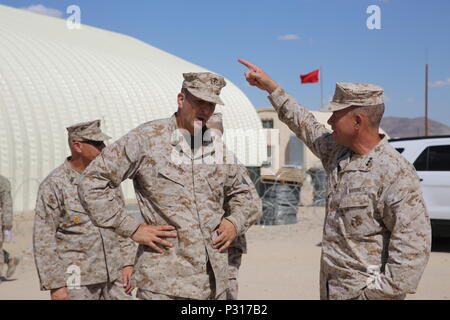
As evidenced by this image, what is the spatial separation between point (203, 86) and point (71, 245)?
6.39ft

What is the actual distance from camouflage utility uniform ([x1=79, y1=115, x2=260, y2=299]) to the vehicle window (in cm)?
736

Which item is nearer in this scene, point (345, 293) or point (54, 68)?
point (345, 293)

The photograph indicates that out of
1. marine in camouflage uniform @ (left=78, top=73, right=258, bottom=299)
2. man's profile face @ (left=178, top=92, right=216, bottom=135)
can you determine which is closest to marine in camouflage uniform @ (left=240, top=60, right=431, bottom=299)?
marine in camouflage uniform @ (left=78, top=73, right=258, bottom=299)

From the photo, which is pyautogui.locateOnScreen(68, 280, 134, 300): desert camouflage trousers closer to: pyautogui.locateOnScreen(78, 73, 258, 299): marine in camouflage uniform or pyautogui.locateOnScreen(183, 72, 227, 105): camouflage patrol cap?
pyautogui.locateOnScreen(78, 73, 258, 299): marine in camouflage uniform

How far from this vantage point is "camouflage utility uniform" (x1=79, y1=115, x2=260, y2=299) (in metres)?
2.72

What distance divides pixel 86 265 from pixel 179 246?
5.04 feet

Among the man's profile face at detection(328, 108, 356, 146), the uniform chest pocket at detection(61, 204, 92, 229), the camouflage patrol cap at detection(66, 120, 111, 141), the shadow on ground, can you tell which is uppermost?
the man's profile face at detection(328, 108, 356, 146)

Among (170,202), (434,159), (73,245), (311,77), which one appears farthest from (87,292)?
(311,77)

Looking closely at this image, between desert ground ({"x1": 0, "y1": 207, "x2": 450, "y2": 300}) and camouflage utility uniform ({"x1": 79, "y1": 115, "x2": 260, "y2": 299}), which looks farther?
desert ground ({"x1": 0, "y1": 207, "x2": 450, "y2": 300})

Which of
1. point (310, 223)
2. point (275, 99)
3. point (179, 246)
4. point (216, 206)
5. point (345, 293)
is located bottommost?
point (310, 223)

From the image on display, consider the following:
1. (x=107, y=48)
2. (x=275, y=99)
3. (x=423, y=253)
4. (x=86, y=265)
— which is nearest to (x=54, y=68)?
(x=107, y=48)

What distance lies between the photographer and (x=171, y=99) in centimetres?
1872

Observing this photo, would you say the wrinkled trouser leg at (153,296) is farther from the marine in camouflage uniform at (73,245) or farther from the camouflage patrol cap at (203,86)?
the marine in camouflage uniform at (73,245)

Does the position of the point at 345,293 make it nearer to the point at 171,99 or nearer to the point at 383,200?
the point at 383,200
